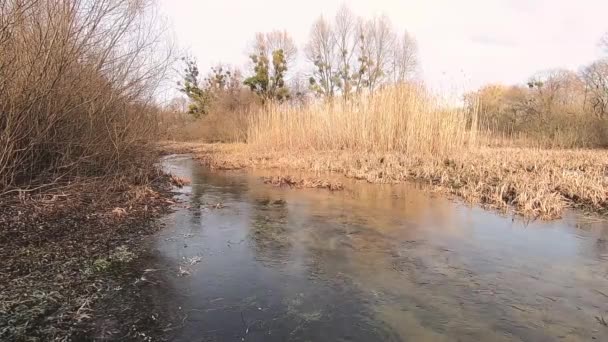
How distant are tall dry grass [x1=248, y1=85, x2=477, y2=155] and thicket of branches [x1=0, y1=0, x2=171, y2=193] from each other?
5958 mm

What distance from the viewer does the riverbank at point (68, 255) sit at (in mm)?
2633

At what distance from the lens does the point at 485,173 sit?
843 cm

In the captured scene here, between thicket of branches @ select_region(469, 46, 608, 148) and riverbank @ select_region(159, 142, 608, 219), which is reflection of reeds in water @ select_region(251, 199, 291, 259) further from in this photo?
thicket of branches @ select_region(469, 46, 608, 148)

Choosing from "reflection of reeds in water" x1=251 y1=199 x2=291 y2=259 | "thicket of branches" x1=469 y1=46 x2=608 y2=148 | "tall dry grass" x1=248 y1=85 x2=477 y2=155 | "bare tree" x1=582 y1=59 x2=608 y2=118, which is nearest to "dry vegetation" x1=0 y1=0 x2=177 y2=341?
"reflection of reeds in water" x1=251 y1=199 x2=291 y2=259

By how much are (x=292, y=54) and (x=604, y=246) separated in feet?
94.8

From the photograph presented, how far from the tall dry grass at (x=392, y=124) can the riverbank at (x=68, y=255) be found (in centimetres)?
705

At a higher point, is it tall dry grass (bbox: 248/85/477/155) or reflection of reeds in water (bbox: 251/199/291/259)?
tall dry grass (bbox: 248/85/477/155)

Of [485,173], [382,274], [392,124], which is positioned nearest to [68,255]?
[382,274]

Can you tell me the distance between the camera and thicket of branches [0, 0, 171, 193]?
463 centimetres

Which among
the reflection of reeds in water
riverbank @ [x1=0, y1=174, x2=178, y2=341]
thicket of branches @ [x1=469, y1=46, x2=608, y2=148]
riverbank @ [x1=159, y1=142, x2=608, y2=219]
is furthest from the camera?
thicket of branches @ [x1=469, y1=46, x2=608, y2=148]

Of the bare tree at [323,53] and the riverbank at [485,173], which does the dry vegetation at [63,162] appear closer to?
the riverbank at [485,173]

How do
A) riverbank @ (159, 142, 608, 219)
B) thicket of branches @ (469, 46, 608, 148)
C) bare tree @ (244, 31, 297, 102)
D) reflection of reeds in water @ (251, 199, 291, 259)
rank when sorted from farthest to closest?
1. bare tree @ (244, 31, 297, 102)
2. thicket of branches @ (469, 46, 608, 148)
3. riverbank @ (159, 142, 608, 219)
4. reflection of reeds in water @ (251, 199, 291, 259)

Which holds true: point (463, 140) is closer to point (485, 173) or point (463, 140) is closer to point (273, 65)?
Answer: point (485, 173)

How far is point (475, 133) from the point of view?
1184cm
